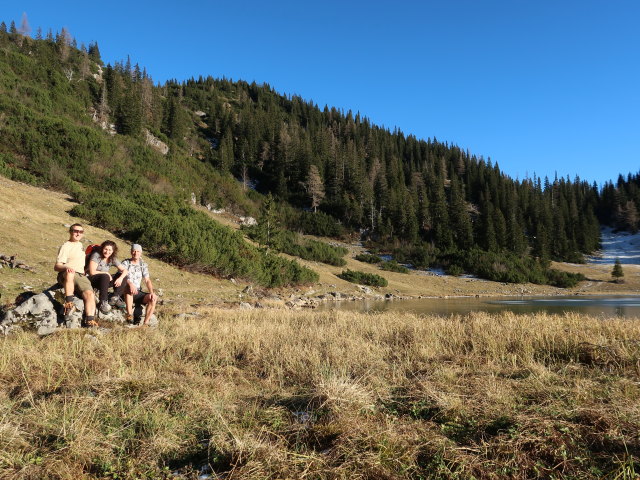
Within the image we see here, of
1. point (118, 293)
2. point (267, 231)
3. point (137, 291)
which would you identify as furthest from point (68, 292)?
point (267, 231)

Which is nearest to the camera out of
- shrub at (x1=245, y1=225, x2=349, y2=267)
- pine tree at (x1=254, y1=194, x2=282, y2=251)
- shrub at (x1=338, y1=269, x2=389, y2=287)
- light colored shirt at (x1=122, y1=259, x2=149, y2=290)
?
light colored shirt at (x1=122, y1=259, x2=149, y2=290)

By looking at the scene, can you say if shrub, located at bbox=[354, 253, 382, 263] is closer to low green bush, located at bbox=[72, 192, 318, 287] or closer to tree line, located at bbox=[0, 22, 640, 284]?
tree line, located at bbox=[0, 22, 640, 284]

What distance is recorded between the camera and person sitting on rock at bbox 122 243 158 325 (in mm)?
7195

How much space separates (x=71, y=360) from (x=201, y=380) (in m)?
1.76

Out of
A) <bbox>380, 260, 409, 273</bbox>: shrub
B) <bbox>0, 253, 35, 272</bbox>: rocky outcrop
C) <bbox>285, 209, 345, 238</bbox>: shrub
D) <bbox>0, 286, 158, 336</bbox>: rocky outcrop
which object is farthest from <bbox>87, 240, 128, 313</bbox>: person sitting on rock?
<bbox>285, 209, 345, 238</bbox>: shrub

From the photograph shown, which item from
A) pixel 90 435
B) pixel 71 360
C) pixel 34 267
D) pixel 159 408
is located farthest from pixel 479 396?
pixel 34 267

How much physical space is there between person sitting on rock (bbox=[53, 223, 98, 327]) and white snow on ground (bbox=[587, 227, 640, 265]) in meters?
72.0

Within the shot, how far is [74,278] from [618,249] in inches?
3500

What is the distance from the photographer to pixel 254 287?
20.1 meters

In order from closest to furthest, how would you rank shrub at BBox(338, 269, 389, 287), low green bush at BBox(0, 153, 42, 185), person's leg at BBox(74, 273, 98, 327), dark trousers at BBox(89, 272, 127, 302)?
person's leg at BBox(74, 273, 98, 327)
dark trousers at BBox(89, 272, 127, 302)
low green bush at BBox(0, 153, 42, 185)
shrub at BBox(338, 269, 389, 287)

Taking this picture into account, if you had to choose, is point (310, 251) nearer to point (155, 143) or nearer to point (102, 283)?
point (155, 143)

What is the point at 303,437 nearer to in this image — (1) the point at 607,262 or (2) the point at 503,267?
(2) the point at 503,267

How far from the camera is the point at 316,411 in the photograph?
109 inches

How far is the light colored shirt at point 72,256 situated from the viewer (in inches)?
254
